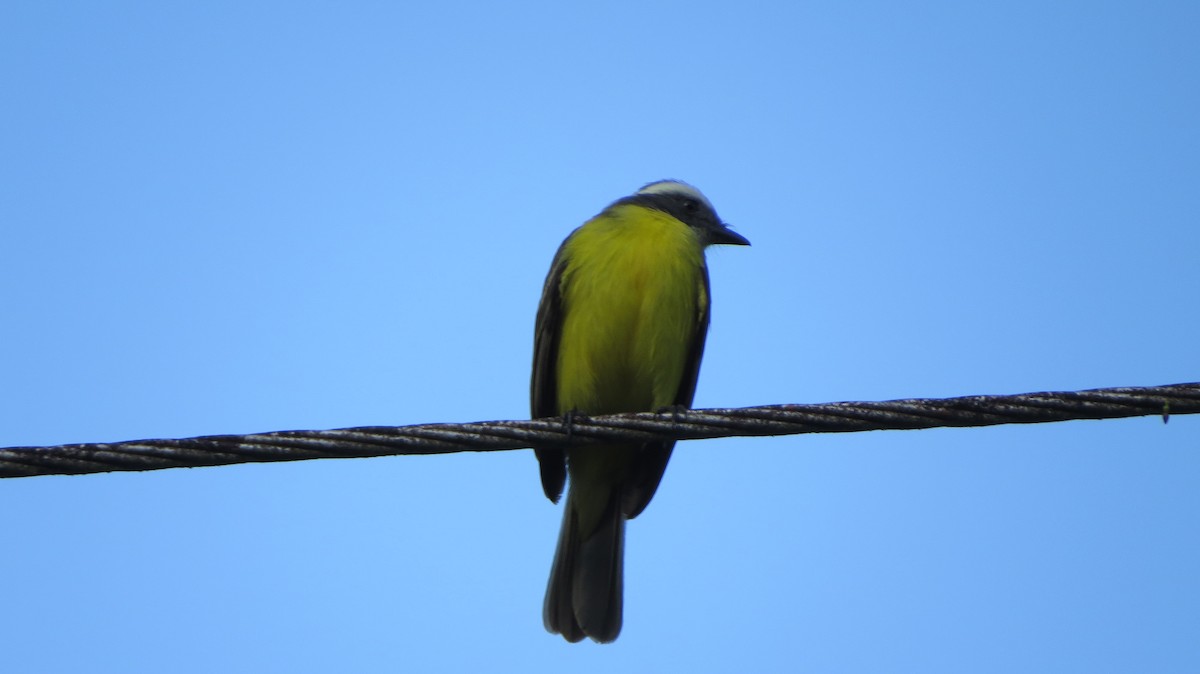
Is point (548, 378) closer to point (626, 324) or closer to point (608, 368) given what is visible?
point (608, 368)

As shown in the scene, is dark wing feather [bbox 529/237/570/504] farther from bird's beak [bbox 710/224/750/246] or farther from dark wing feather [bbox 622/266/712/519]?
bird's beak [bbox 710/224/750/246]

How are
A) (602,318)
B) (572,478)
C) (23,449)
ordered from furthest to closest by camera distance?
(572,478) → (602,318) → (23,449)

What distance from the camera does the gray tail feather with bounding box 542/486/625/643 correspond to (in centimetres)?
590

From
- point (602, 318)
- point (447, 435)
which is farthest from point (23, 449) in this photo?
point (602, 318)

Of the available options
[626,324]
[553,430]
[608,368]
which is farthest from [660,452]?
[553,430]

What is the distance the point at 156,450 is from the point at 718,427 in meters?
1.53

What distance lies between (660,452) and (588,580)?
673 millimetres

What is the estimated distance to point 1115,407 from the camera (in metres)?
3.40

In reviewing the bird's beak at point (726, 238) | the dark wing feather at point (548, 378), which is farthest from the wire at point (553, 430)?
the bird's beak at point (726, 238)

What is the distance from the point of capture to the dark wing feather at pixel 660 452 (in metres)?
5.87

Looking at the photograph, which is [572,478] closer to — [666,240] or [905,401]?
[666,240]

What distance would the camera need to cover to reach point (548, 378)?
229 inches

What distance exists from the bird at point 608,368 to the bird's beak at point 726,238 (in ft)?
2.97

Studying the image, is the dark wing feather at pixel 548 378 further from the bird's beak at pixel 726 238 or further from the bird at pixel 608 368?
the bird's beak at pixel 726 238
